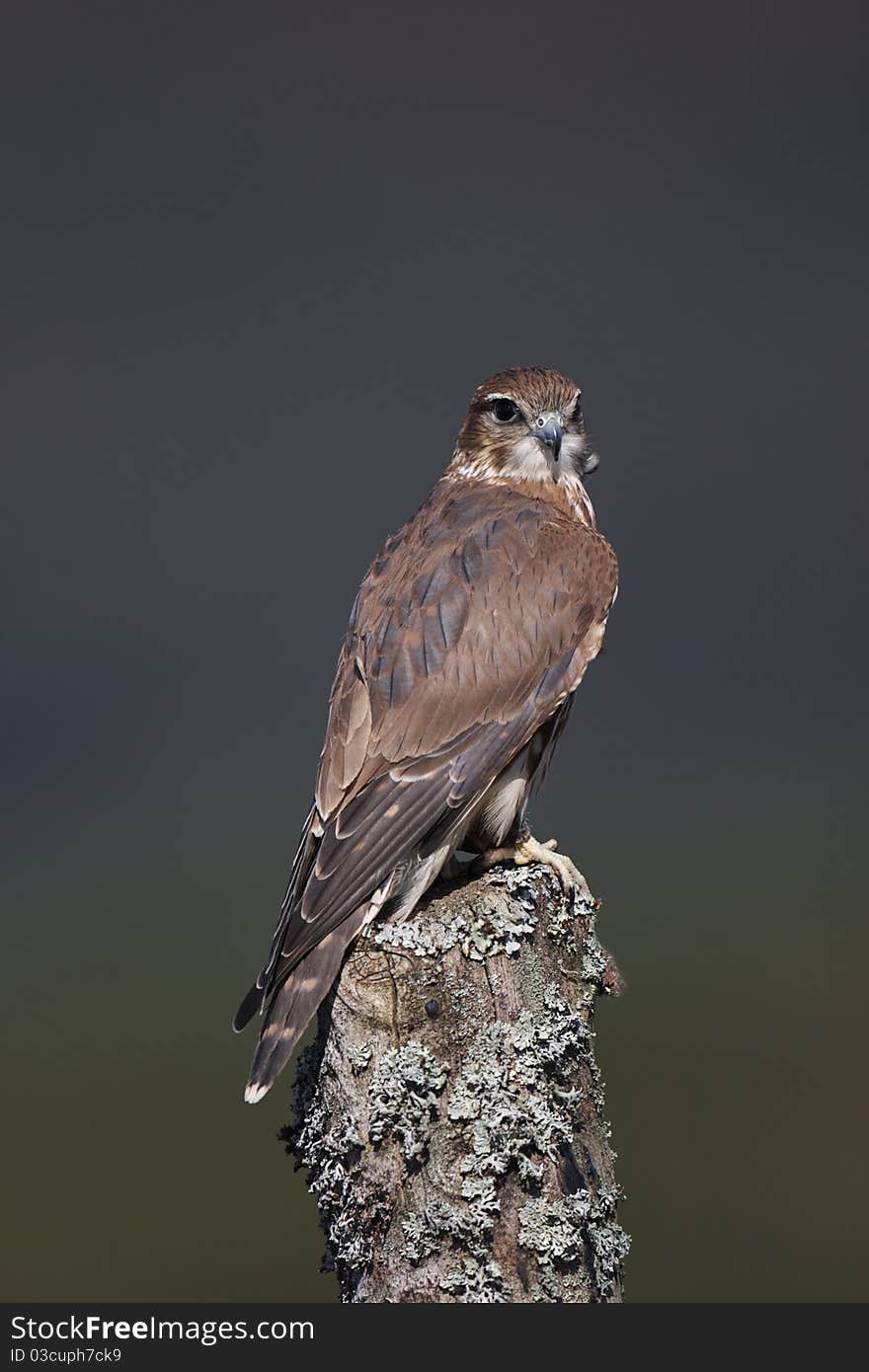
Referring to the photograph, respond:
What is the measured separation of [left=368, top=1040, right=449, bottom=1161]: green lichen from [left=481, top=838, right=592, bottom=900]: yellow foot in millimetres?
373

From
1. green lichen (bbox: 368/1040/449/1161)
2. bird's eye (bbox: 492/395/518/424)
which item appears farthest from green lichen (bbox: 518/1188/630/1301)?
bird's eye (bbox: 492/395/518/424)

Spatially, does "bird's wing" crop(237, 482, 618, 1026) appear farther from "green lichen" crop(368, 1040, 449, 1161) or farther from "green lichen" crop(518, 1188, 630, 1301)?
"green lichen" crop(518, 1188, 630, 1301)

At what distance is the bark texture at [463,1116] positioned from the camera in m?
1.44

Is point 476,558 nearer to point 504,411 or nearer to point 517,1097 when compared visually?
point 504,411

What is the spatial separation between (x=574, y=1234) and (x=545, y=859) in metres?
0.56

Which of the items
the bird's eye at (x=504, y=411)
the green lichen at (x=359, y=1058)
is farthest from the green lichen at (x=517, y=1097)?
the bird's eye at (x=504, y=411)

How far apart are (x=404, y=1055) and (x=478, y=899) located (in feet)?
0.70

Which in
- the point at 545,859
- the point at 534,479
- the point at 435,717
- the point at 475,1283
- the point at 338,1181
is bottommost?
the point at 475,1283

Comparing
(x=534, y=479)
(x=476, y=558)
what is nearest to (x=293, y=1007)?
(x=476, y=558)

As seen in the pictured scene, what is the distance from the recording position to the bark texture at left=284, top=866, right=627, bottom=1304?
1.44 meters

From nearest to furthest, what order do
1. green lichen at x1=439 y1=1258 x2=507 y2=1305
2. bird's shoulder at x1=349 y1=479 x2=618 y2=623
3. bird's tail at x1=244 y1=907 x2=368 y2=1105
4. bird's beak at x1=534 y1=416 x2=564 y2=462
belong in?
green lichen at x1=439 y1=1258 x2=507 y2=1305, bird's tail at x1=244 y1=907 x2=368 y2=1105, bird's shoulder at x1=349 y1=479 x2=618 y2=623, bird's beak at x1=534 y1=416 x2=564 y2=462

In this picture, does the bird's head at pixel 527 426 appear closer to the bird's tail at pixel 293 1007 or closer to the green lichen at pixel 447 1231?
the bird's tail at pixel 293 1007

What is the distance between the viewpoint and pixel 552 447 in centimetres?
227

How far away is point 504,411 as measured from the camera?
2.30m
